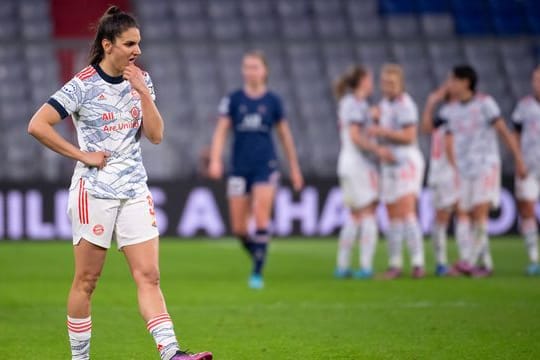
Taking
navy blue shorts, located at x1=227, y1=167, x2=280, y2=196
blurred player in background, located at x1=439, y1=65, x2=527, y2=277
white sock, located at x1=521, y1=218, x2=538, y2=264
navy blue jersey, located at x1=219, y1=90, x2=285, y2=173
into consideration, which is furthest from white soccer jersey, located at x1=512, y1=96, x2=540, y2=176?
navy blue shorts, located at x1=227, y1=167, x2=280, y2=196

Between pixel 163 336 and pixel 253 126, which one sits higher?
pixel 253 126

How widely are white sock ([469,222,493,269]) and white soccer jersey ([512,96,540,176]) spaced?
1054 mm

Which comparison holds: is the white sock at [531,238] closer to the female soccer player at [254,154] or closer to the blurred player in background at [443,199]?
the blurred player in background at [443,199]

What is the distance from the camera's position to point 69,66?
80.5ft

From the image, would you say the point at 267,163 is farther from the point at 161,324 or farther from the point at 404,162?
the point at 161,324

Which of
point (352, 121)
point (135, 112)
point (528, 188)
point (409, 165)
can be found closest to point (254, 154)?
point (352, 121)

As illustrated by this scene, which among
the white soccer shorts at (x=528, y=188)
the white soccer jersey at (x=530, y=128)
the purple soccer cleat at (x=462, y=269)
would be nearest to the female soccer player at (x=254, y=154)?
the purple soccer cleat at (x=462, y=269)

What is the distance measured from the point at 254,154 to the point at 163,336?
605cm

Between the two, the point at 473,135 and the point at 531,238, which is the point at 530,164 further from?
the point at 473,135

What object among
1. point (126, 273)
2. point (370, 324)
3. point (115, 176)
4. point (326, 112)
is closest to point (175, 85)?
point (326, 112)

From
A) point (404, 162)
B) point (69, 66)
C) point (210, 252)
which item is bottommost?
point (210, 252)

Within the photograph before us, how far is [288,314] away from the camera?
10109mm

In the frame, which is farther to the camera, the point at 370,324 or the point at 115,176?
the point at 370,324

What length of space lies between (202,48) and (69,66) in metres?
2.82
